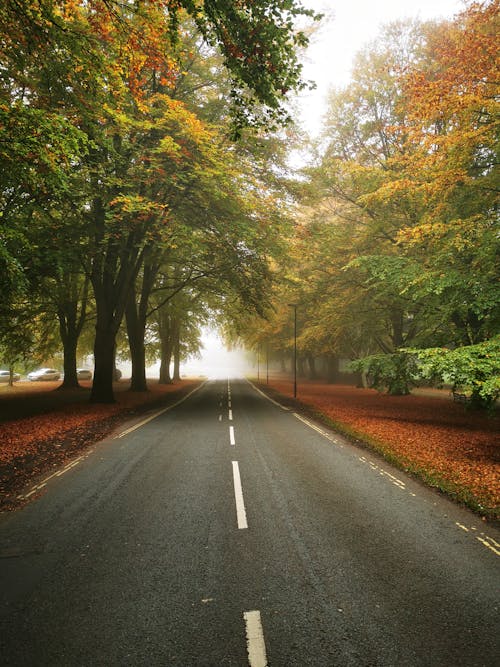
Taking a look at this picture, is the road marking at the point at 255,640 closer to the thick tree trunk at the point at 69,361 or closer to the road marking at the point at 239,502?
the road marking at the point at 239,502

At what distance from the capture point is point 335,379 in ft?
130

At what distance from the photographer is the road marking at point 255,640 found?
8.72 ft

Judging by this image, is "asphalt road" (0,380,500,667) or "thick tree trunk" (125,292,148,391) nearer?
"asphalt road" (0,380,500,667)

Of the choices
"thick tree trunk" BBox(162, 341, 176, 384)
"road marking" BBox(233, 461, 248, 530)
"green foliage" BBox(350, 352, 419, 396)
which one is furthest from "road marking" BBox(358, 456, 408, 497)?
"thick tree trunk" BBox(162, 341, 176, 384)

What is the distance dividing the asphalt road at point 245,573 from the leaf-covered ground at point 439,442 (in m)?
0.71

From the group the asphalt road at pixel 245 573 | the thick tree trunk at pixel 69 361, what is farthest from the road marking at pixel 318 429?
the thick tree trunk at pixel 69 361

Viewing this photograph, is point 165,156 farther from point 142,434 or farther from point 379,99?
point 379,99

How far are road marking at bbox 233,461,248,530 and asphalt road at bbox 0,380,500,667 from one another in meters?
0.04

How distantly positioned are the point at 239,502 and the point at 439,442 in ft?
24.6

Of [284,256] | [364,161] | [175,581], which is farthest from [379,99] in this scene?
[175,581]

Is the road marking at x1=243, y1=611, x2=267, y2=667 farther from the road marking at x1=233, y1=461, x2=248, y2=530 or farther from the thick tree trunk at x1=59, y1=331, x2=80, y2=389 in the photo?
the thick tree trunk at x1=59, y1=331, x2=80, y2=389

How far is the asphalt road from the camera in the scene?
2791mm

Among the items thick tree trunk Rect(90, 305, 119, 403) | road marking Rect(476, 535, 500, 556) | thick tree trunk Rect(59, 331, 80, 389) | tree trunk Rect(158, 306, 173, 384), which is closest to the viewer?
road marking Rect(476, 535, 500, 556)

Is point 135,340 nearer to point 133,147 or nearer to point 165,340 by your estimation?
point 165,340
